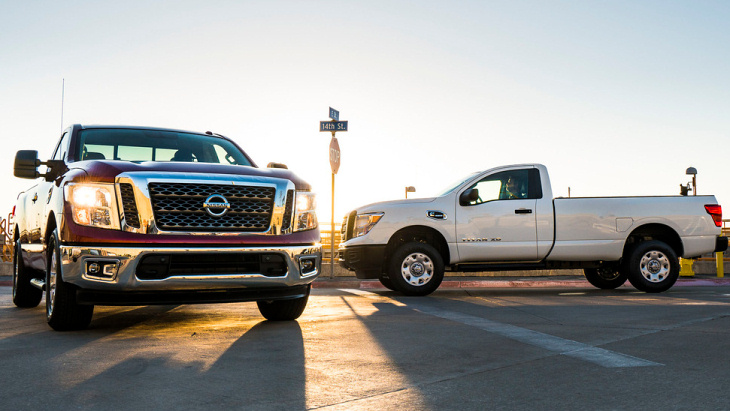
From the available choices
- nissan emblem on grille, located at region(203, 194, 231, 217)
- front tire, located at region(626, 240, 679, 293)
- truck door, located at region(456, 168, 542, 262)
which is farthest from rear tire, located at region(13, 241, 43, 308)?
front tire, located at region(626, 240, 679, 293)

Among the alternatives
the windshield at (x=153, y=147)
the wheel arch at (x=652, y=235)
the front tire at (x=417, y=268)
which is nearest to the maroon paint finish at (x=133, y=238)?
the windshield at (x=153, y=147)

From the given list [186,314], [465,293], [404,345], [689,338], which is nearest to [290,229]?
[404,345]

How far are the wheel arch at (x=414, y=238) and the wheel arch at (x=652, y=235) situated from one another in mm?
2962

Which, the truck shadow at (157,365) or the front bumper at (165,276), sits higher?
the front bumper at (165,276)

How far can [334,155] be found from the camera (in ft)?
48.5

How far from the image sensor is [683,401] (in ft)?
12.0

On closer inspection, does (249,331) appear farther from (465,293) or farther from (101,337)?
(465,293)

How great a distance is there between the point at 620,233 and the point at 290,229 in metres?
6.67

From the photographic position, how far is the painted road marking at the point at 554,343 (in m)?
4.82

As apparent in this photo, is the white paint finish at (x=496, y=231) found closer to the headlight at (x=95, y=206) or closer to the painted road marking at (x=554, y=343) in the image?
the painted road marking at (x=554, y=343)

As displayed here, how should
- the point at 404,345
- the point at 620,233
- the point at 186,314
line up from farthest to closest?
the point at 620,233 → the point at 186,314 → the point at 404,345

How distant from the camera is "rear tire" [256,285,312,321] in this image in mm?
6938

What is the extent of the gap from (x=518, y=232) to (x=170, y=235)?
6.35 metres

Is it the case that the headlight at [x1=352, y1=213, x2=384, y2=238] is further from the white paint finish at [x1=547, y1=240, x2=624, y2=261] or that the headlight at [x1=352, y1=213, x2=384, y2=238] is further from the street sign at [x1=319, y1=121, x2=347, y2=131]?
the street sign at [x1=319, y1=121, x2=347, y2=131]
